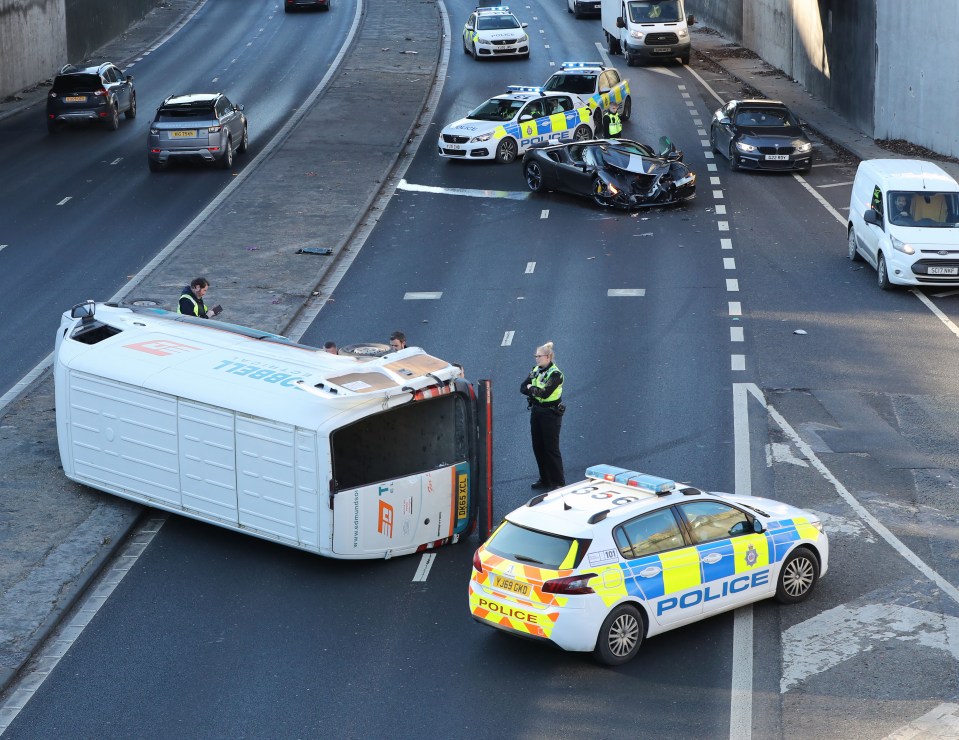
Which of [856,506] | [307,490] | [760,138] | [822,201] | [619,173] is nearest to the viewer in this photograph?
[307,490]

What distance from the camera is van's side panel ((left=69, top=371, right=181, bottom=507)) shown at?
14969 millimetres

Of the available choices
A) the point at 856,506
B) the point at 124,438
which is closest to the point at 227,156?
the point at 124,438

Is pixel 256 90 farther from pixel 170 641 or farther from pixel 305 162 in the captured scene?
pixel 170 641

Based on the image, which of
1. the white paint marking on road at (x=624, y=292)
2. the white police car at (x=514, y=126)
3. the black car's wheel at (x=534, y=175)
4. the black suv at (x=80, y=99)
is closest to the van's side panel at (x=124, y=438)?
the white paint marking on road at (x=624, y=292)

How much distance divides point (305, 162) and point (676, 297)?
1387cm

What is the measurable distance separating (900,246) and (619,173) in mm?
8123

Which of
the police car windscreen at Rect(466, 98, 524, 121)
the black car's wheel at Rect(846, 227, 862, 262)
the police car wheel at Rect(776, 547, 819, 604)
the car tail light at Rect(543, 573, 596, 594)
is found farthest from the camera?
the police car windscreen at Rect(466, 98, 524, 121)

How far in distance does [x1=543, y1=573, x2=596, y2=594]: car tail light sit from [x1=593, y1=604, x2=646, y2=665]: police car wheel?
1.14 ft

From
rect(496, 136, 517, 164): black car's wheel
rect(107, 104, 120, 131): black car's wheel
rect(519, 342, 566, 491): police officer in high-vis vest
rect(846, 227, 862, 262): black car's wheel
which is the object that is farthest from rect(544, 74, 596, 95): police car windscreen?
rect(519, 342, 566, 491): police officer in high-vis vest

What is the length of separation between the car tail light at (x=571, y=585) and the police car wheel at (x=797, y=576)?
226 centimetres

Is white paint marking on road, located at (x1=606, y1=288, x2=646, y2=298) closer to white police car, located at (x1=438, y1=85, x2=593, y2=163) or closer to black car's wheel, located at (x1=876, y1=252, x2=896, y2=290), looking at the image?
black car's wheel, located at (x1=876, y1=252, x2=896, y2=290)

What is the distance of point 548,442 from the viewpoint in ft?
51.6

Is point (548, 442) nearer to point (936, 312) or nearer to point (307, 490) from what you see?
point (307, 490)

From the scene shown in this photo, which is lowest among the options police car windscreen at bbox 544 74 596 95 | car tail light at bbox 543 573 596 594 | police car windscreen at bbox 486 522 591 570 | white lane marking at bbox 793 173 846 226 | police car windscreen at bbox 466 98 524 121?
white lane marking at bbox 793 173 846 226
